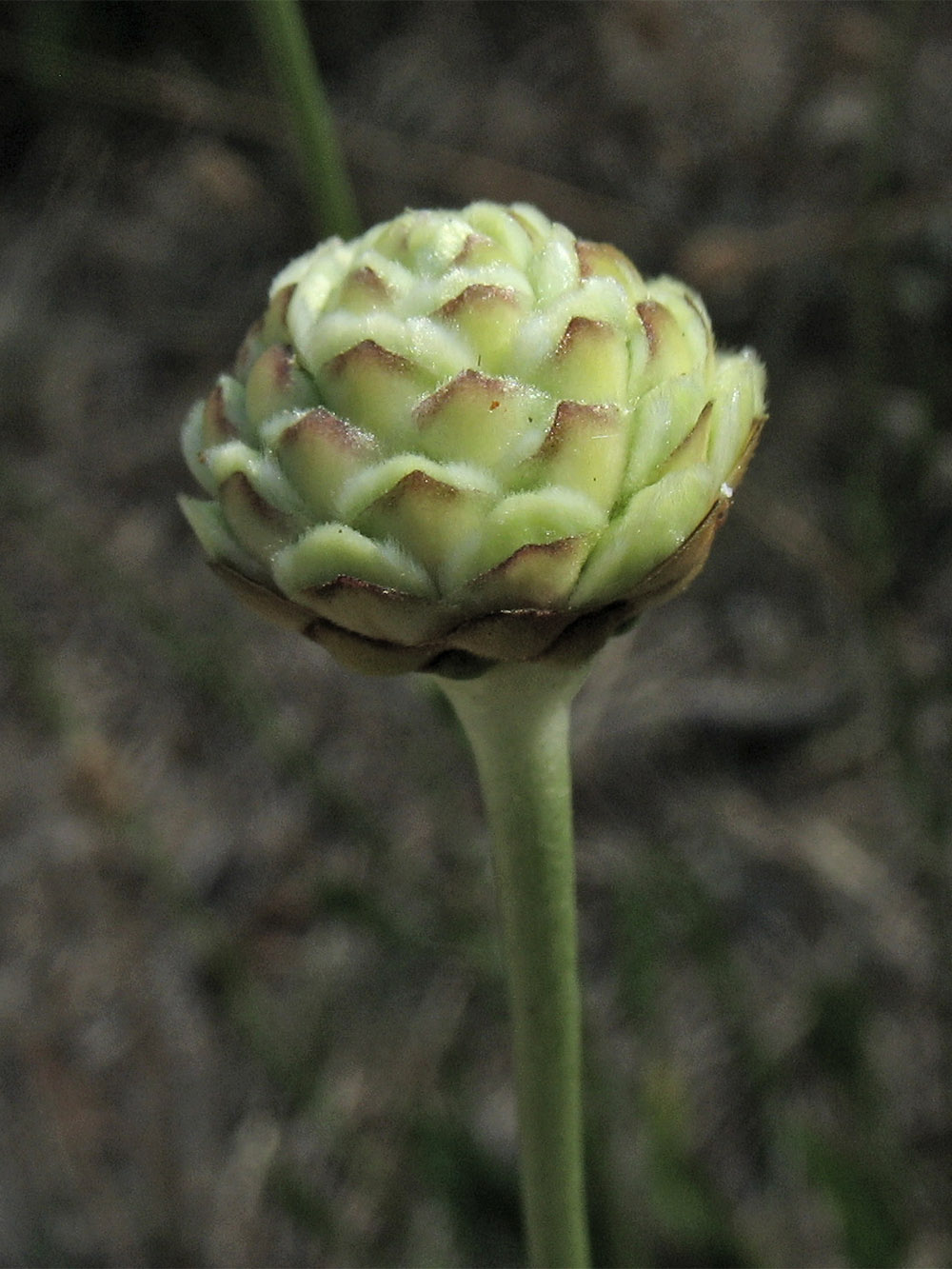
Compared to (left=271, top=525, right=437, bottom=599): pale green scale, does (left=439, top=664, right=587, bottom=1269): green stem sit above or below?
below

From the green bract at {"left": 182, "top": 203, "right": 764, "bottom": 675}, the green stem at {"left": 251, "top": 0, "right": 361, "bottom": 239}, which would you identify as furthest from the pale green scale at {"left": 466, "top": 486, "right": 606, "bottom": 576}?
the green stem at {"left": 251, "top": 0, "right": 361, "bottom": 239}

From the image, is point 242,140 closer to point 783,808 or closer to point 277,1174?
Result: point 783,808

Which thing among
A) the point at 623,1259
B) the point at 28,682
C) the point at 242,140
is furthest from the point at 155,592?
the point at 623,1259

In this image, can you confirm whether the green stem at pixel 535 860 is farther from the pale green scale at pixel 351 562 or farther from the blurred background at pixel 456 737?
the blurred background at pixel 456 737

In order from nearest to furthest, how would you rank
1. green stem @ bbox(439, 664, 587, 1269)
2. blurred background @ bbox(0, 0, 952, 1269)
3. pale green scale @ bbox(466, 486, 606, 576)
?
pale green scale @ bbox(466, 486, 606, 576)
green stem @ bbox(439, 664, 587, 1269)
blurred background @ bbox(0, 0, 952, 1269)

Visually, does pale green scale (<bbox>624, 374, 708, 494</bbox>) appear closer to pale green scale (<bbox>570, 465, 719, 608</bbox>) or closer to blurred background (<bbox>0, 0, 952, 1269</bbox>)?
pale green scale (<bbox>570, 465, 719, 608</bbox>)
